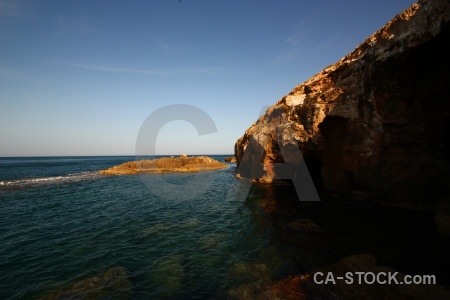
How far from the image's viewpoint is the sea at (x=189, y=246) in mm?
9695

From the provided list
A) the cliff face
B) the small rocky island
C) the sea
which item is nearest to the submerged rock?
the sea

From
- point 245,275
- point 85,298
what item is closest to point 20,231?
point 85,298

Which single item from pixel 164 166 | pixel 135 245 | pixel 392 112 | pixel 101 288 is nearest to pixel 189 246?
pixel 135 245

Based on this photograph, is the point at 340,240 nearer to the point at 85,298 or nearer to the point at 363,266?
the point at 363,266

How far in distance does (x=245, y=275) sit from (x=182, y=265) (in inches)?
123

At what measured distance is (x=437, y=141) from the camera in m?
17.4

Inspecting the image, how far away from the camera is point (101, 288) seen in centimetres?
932

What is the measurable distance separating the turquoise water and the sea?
0.17ft

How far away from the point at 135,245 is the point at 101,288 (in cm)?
448

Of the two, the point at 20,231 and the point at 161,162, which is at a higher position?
the point at 161,162

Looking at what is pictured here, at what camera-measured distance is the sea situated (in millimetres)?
9695

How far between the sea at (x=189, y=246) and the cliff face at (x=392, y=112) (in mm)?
3026

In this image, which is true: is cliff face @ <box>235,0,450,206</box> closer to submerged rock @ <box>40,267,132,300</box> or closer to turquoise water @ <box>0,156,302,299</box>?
turquoise water @ <box>0,156,302,299</box>

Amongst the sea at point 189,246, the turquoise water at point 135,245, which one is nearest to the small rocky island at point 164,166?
the turquoise water at point 135,245
